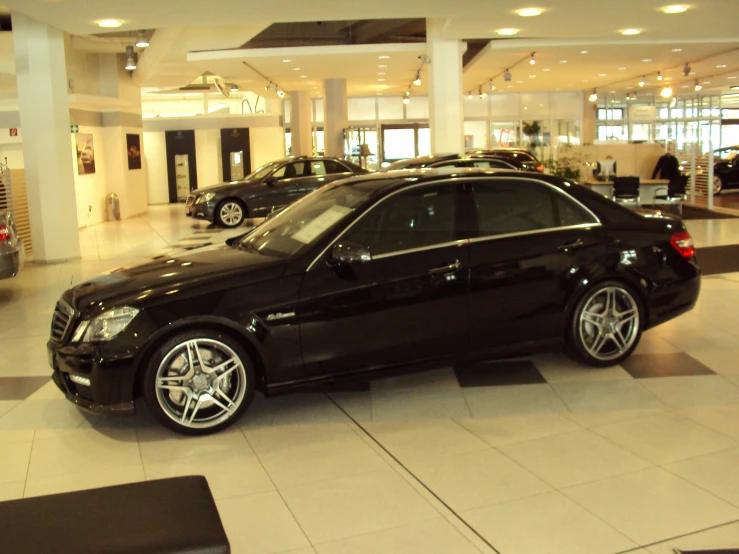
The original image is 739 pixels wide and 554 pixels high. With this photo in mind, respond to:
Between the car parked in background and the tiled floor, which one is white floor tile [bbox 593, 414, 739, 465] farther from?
the car parked in background

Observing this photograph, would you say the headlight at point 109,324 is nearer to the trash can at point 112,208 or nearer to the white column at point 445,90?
the white column at point 445,90

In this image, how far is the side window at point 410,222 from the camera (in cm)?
504

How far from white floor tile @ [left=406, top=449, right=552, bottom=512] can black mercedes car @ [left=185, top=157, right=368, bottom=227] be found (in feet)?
42.3

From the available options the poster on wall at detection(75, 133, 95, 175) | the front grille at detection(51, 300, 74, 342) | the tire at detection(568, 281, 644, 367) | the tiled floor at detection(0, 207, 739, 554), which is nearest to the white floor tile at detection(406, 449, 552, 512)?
the tiled floor at detection(0, 207, 739, 554)

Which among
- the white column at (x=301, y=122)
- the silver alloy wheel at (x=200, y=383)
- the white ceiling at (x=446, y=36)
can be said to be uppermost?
the white ceiling at (x=446, y=36)

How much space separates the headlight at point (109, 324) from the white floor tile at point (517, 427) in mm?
2001

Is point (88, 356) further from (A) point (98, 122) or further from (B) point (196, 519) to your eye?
(A) point (98, 122)

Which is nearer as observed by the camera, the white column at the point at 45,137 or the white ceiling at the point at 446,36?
the white ceiling at the point at 446,36

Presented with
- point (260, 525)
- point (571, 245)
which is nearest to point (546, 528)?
point (260, 525)

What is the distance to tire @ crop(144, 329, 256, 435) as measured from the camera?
4543mm

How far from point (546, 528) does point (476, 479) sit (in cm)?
59

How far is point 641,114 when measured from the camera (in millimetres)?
29594

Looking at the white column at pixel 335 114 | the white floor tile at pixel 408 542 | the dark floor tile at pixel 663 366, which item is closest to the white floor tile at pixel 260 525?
the white floor tile at pixel 408 542

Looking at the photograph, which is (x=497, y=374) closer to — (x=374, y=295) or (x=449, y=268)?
(x=449, y=268)
